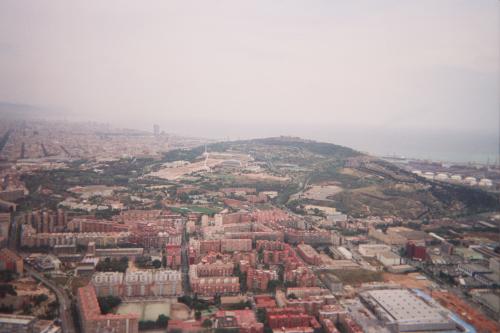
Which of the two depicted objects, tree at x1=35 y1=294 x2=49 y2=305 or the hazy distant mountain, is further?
the hazy distant mountain

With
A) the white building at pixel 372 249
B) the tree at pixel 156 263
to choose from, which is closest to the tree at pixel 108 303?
the tree at pixel 156 263

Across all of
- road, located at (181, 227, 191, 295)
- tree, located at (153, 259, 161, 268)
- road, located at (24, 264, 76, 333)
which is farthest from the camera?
tree, located at (153, 259, 161, 268)

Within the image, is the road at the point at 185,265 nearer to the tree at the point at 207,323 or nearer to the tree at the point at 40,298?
the tree at the point at 207,323

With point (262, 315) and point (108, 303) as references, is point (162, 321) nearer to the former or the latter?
point (108, 303)

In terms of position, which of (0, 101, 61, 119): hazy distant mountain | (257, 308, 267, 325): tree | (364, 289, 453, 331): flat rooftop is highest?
(0, 101, 61, 119): hazy distant mountain

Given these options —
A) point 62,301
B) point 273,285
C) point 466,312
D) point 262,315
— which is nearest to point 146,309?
point 62,301

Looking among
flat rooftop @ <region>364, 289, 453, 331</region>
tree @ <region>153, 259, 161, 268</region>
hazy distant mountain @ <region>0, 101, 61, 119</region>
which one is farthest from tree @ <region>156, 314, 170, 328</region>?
hazy distant mountain @ <region>0, 101, 61, 119</region>

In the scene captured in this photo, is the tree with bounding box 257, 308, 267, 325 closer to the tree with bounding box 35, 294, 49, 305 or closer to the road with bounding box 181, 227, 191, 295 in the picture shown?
the road with bounding box 181, 227, 191, 295
